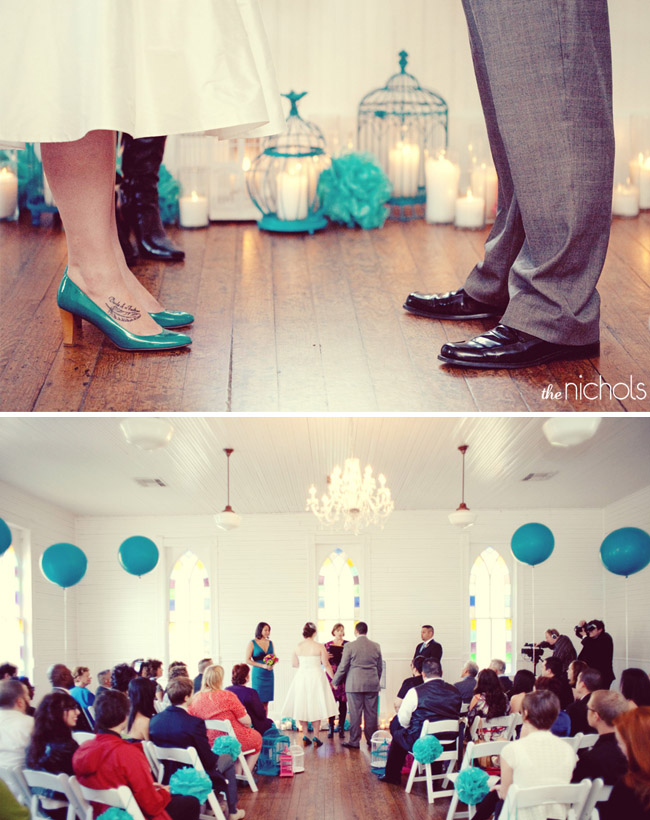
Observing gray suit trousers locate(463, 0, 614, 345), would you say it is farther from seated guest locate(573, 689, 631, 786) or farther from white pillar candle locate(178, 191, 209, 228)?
white pillar candle locate(178, 191, 209, 228)

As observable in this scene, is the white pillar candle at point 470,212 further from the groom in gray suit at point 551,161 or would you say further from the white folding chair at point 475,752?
the white folding chair at point 475,752

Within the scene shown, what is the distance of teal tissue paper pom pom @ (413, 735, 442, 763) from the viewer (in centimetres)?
382

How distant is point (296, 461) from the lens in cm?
412

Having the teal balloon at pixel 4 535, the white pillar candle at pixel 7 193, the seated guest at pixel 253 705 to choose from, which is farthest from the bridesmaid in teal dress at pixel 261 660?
the white pillar candle at pixel 7 193

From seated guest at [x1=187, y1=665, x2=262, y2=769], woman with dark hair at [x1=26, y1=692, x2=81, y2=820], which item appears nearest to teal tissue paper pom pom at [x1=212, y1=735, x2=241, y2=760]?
seated guest at [x1=187, y1=665, x2=262, y2=769]

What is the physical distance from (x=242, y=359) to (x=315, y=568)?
574cm

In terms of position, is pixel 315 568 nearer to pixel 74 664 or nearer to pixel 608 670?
pixel 74 664

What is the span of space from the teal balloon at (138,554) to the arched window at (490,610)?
360cm

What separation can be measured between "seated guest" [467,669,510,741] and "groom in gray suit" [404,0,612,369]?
261cm

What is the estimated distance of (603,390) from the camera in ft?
6.47

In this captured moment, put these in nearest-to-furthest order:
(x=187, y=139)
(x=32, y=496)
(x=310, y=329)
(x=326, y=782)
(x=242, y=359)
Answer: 1. (x=242, y=359)
2. (x=310, y=329)
3. (x=32, y=496)
4. (x=326, y=782)
5. (x=187, y=139)

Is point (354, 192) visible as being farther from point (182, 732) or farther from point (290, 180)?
point (182, 732)

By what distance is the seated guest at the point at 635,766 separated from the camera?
6.86ft

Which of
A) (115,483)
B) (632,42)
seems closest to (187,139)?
(115,483)
